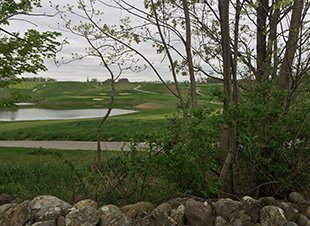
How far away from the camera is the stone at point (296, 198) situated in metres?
3.35

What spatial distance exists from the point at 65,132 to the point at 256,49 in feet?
30.3

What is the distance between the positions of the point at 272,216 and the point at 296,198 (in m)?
0.44

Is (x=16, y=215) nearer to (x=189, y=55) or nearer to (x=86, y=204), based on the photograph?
(x=86, y=204)

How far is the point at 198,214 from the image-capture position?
306 cm

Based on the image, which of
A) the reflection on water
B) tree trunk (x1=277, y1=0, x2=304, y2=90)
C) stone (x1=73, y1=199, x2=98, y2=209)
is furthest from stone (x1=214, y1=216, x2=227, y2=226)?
the reflection on water

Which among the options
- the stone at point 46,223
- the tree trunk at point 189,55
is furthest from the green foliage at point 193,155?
the stone at point 46,223

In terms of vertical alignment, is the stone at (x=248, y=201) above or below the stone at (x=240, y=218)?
above

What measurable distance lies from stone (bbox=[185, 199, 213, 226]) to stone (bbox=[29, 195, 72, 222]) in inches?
43.2

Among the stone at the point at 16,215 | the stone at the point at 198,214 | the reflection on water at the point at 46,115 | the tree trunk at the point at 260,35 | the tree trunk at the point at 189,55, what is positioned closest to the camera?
the stone at the point at 198,214

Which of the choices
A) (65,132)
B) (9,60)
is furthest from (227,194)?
(65,132)

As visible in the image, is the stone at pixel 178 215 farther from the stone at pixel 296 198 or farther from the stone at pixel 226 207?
the stone at pixel 296 198

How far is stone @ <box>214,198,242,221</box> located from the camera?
3111 millimetres

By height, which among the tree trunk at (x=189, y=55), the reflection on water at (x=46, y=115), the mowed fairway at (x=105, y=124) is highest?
the tree trunk at (x=189, y=55)

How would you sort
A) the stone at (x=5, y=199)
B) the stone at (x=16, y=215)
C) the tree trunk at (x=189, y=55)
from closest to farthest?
1. the stone at (x=16, y=215)
2. the stone at (x=5, y=199)
3. the tree trunk at (x=189, y=55)
